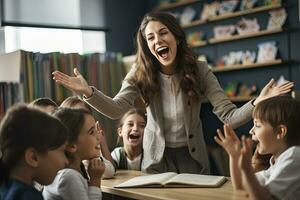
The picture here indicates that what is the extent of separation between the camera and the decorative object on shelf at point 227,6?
462 centimetres

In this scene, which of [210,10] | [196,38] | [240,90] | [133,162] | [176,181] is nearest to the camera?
[176,181]

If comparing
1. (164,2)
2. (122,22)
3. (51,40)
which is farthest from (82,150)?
(164,2)

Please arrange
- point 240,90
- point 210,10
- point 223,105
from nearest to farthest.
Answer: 1. point 223,105
2. point 240,90
3. point 210,10

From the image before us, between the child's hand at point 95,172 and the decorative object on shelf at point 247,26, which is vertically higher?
the decorative object on shelf at point 247,26

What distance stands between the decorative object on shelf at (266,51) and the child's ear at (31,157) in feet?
11.2

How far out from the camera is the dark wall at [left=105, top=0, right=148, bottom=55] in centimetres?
512

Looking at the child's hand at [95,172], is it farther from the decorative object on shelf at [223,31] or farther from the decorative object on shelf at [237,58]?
the decorative object on shelf at [223,31]

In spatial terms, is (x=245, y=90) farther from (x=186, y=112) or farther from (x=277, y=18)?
(x=186, y=112)

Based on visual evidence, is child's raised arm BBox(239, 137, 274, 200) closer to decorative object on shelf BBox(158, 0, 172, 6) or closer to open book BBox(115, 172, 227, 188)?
open book BBox(115, 172, 227, 188)

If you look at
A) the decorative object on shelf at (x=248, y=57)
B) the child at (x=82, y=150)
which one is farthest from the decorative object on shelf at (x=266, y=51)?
the child at (x=82, y=150)

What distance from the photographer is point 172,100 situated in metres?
2.19

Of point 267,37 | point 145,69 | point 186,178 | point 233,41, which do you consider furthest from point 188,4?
point 186,178

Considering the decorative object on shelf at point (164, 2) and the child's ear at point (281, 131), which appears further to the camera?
the decorative object on shelf at point (164, 2)

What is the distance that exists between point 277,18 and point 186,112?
252 cm
